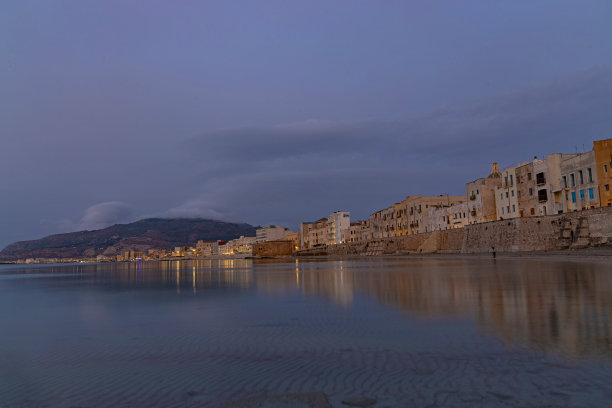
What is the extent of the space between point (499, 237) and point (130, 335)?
4610 cm

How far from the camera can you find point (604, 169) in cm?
4091

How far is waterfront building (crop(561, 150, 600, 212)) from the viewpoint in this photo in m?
42.2

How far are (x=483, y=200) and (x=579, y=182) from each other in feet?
61.7

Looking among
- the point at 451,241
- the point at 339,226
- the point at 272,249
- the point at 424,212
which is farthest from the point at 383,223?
the point at 272,249

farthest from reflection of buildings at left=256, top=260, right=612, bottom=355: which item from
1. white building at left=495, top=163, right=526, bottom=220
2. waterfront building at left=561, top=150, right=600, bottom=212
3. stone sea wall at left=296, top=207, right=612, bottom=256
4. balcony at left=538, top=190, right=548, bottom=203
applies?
white building at left=495, top=163, right=526, bottom=220

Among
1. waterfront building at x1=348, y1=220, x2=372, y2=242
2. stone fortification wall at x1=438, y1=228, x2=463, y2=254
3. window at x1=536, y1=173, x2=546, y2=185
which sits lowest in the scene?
stone fortification wall at x1=438, y1=228, x2=463, y2=254

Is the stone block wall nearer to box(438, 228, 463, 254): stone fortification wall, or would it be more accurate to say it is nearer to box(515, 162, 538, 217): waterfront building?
box(438, 228, 463, 254): stone fortification wall

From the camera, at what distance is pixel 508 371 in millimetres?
5582

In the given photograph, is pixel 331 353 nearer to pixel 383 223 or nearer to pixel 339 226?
pixel 383 223

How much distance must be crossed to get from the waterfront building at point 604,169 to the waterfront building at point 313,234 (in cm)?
9809

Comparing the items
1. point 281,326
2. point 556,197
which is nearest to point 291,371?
point 281,326

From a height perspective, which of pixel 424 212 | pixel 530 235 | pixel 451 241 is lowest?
pixel 451 241

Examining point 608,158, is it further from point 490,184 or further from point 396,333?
point 396,333

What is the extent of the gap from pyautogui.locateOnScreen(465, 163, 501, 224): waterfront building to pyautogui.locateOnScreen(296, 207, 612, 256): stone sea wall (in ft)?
16.6
